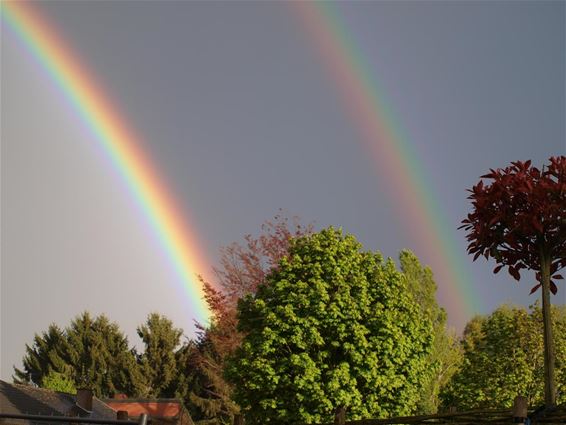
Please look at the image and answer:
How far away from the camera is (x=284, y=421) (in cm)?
3412

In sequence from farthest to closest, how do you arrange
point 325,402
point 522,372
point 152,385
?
1. point 152,385
2. point 522,372
3. point 325,402

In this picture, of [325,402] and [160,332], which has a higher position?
[160,332]

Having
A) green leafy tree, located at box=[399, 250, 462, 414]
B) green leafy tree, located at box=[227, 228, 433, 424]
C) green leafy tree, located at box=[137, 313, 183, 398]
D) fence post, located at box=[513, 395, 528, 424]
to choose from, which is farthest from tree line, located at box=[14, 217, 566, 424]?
green leafy tree, located at box=[137, 313, 183, 398]

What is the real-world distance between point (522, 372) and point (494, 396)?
2026mm

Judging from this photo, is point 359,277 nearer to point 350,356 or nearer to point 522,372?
point 350,356

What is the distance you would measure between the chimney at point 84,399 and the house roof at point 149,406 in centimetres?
1414

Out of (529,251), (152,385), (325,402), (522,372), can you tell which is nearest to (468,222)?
(529,251)

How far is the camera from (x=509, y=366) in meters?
43.6

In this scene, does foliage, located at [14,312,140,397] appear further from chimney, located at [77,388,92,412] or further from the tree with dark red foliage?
the tree with dark red foliage

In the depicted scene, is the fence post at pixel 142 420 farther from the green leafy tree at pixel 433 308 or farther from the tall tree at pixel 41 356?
the tall tree at pixel 41 356

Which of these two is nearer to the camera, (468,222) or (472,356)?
(468,222)

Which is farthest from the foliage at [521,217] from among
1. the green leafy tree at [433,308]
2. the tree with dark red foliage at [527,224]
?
the green leafy tree at [433,308]

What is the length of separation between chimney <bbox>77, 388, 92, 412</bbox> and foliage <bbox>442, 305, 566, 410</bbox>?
82.1ft

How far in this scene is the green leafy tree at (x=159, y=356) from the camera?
87.8 m
